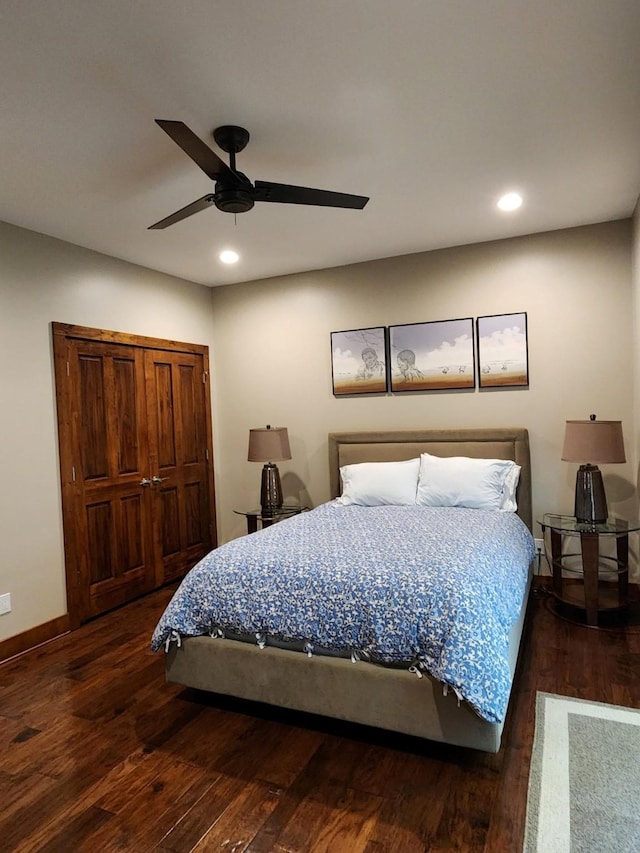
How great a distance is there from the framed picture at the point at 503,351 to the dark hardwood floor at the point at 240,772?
1963mm

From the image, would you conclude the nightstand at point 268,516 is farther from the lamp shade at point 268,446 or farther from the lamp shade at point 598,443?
the lamp shade at point 598,443

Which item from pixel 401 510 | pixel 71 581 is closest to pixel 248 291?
pixel 401 510

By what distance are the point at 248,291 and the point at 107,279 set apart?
1384 mm

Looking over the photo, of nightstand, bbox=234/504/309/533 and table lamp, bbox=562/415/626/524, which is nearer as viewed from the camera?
table lamp, bbox=562/415/626/524

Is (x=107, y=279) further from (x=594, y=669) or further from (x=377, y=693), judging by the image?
(x=594, y=669)

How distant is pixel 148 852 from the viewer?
170 centimetres

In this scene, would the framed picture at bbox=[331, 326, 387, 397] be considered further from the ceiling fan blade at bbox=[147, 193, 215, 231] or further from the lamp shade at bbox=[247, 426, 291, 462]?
the ceiling fan blade at bbox=[147, 193, 215, 231]

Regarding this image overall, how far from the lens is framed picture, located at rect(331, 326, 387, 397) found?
4504mm

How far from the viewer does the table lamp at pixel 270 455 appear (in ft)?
14.5

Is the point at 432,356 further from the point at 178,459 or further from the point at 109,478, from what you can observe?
the point at 109,478

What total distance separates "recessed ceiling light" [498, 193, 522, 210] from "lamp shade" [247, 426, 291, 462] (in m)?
2.39

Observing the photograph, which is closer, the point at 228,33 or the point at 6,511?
the point at 228,33

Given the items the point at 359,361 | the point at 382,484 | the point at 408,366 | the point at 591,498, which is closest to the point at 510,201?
the point at 408,366

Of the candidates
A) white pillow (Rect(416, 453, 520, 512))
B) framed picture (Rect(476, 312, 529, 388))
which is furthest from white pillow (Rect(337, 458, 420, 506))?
framed picture (Rect(476, 312, 529, 388))
